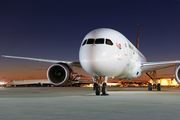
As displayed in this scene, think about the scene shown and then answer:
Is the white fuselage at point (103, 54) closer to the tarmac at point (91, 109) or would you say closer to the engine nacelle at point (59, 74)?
the tarmac at point (91, 109)

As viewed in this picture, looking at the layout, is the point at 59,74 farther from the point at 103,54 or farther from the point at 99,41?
the point at 103,54

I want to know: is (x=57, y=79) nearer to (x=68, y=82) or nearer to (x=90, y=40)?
(x=68, y=82)

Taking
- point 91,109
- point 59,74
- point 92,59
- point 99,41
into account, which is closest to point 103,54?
point 92,59

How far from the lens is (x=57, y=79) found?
55.9 ft

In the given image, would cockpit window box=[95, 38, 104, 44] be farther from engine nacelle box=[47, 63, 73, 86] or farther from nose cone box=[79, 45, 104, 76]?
engine nacelle box=[47, 63, 73, 86]

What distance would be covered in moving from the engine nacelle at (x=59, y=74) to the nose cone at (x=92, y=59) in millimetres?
4025

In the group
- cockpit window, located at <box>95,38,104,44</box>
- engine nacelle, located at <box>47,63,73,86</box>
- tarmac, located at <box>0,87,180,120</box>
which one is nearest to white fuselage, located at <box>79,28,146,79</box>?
cockpit window, located at <box>95,38,104,44</box>

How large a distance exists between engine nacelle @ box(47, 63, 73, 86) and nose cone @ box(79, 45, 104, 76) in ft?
13.2

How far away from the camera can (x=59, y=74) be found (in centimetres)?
1719

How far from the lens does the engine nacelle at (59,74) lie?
53.6ft

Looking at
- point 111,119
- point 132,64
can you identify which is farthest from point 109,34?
point 111,119

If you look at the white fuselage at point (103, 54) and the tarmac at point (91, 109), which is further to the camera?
the white fuselage at point (103, 54)

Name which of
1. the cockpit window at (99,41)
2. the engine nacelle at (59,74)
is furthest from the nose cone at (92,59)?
the engine nacelle at (59,74)

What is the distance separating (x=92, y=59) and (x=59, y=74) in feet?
19.3
